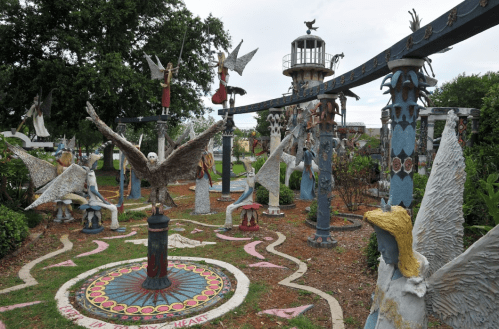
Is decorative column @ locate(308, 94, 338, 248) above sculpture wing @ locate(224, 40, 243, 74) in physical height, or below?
below

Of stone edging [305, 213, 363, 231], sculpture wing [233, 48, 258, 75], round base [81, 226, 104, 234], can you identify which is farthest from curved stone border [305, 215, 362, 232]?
sculpture wing [233, 48, 258, 75]

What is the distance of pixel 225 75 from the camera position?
42.6ft

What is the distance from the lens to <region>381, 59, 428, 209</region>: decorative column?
4691mm

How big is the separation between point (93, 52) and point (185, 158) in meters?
15.4

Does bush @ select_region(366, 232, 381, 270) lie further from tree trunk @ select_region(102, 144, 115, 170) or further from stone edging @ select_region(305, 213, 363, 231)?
tree trunk @ select_region(102, 144, 115, 170)

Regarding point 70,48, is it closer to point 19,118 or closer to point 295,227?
point 19,118

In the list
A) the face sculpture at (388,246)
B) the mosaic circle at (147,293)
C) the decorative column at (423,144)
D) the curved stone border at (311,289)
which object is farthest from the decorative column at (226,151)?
the face sculpture at (388,246)

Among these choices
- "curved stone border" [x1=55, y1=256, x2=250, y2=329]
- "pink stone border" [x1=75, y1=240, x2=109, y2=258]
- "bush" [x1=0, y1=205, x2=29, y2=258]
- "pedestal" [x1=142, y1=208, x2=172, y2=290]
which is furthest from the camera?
"pink stone border" [x1=75, y1=240, x2=109, y2=258]

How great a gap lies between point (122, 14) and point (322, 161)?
Result: 15.4 m

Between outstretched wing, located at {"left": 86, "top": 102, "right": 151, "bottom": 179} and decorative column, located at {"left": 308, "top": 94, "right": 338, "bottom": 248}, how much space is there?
165 inches

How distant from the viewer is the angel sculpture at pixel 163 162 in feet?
16.3

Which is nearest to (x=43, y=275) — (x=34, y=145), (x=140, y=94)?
(x=34, y=145)

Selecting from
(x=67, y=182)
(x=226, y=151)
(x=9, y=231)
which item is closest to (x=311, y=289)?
(x=9, y=231)

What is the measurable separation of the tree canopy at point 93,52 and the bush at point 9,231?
1063 centimetres
